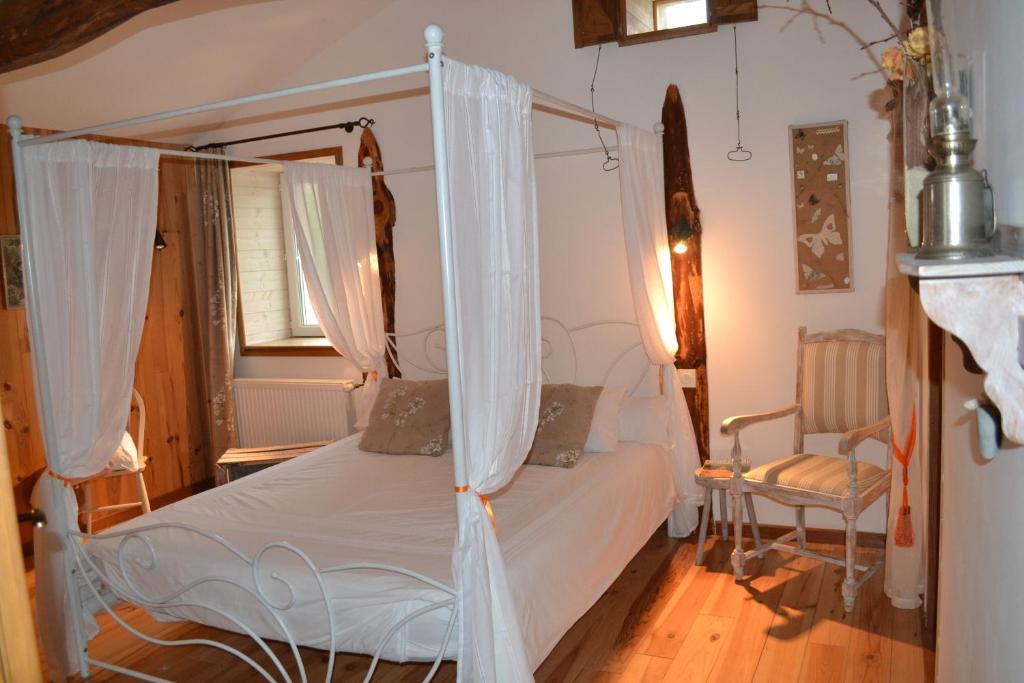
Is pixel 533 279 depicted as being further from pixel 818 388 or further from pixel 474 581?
pixel 818 388

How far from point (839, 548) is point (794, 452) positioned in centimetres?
50

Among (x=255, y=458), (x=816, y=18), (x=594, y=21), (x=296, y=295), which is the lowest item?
(x=255, y=458)

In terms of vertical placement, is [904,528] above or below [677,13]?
below

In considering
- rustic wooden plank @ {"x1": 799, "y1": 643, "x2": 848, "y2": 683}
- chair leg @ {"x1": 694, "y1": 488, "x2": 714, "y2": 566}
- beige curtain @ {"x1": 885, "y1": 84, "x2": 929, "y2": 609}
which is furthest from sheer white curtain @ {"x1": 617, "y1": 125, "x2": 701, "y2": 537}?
rustic wooden plank @ {"x1": 799, "y1": 643, "x2": 848, "y2": 683}

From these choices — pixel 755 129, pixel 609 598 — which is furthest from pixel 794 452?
pixel 755 129

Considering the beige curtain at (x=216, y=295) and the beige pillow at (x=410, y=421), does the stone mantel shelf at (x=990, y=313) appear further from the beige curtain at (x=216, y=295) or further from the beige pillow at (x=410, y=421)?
the beige curtain at (x=216, y=295)

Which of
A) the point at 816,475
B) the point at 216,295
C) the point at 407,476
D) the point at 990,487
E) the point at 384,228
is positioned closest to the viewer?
the point at 990,487

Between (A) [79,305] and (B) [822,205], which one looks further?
(B) [822,205]

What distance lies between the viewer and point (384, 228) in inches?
201

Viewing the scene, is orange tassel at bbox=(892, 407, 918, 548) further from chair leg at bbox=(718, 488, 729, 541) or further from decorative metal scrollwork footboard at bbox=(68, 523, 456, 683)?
decorative metal scrollwork footboard at bbox=(68, 523, 456, 683)

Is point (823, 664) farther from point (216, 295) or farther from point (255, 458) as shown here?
point (216, 295)

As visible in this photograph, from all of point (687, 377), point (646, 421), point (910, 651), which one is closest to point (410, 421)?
point (646, 421)

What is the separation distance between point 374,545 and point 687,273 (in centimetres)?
216

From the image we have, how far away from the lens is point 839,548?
4.09 metres
